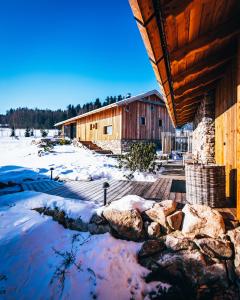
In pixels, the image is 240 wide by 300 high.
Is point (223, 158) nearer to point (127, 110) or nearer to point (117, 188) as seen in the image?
point (117, 188)

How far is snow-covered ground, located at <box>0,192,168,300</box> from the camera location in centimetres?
257

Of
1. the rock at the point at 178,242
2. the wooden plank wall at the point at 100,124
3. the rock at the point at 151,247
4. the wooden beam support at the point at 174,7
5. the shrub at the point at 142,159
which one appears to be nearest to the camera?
the wooden beam support at the point at 174,7

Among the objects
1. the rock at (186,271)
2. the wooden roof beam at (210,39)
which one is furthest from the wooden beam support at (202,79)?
the rock at (186,271)

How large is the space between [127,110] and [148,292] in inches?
609

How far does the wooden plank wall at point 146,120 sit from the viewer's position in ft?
56.4

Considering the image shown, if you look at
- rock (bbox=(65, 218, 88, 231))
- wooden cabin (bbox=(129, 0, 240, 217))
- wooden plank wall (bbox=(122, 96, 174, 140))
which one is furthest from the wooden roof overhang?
wooden plank wall (bbox=(122, 96, 174, 140))

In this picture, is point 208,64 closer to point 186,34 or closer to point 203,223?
point 186,34

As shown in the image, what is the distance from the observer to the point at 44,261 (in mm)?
2932

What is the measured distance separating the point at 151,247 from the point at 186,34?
9.31 feet

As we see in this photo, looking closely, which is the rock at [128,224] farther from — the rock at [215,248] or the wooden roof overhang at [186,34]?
the wooden roof overhang at [186,34]

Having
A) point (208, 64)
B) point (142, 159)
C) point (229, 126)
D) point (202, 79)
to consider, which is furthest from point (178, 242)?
point (142, 159)

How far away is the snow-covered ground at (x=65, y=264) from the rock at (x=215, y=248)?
704 mm

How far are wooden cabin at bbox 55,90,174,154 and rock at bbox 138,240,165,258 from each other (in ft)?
44.6

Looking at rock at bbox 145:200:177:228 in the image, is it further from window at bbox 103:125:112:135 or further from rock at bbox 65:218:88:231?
window at bbox 103:125:112:135
